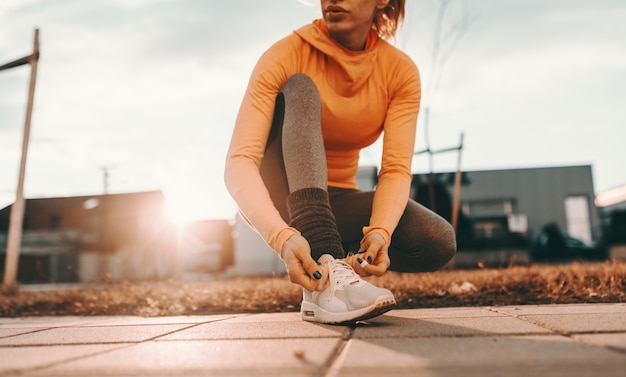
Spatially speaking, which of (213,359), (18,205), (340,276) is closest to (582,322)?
(340,276)

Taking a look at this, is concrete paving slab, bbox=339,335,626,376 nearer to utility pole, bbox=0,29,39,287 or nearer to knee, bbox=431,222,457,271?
knee, bbox=431,222,457,271

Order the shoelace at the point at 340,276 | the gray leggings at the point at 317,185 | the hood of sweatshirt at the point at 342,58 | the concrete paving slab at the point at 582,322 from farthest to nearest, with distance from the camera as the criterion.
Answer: the hood of sweatshirt at the point at 342,58 < the gray leggings at the point at 317,185 < the shoelace at the point at 340,276 < the concrete paving slab at the point at 582,322

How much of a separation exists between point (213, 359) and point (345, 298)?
0.62 meters

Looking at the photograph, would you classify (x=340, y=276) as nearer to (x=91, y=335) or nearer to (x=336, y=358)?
(x=336, y=358)

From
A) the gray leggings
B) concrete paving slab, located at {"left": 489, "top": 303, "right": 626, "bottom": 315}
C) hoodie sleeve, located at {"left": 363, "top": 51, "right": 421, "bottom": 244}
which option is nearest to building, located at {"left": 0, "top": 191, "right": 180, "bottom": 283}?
the gray leggings

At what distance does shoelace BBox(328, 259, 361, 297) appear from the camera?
1.72 metres

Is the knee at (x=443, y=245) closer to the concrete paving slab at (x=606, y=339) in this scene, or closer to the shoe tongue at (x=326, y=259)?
the shoe tongue at (x=326, y=259)

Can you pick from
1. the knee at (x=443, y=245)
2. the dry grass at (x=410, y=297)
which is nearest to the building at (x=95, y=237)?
the dry grass at (x=410, y=297)

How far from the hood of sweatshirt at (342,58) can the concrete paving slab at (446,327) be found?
0.99 metres

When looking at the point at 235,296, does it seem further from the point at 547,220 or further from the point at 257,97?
the point at 547,220

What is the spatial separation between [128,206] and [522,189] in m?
26.5

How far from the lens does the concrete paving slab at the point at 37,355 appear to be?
45.0 inches

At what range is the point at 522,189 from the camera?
2084 centimetres

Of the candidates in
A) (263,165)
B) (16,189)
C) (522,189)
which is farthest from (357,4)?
(522,189)
